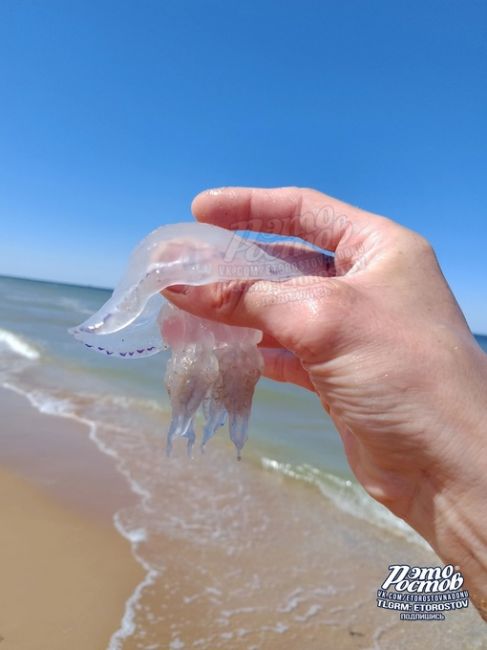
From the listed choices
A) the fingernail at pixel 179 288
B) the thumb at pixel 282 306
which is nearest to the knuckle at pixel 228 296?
the thumb at pixel 282 306

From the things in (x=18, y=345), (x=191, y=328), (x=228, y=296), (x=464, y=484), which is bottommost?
(x=18, y=345)

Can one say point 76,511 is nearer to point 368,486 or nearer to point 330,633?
point 330,633

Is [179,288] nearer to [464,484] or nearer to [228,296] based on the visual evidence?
[228,296]

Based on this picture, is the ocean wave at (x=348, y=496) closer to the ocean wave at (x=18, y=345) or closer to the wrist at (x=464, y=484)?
the wrist at (x=464, y=484)

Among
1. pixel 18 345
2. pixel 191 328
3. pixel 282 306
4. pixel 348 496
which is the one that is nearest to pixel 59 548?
pixel 191 328

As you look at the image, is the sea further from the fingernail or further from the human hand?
the fingernail
